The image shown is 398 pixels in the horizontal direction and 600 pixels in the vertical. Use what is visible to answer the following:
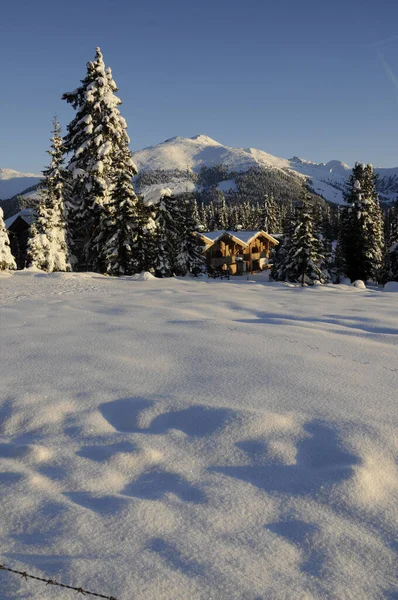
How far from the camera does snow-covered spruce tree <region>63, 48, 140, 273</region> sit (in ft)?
79.3

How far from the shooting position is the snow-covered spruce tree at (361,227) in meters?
38.6

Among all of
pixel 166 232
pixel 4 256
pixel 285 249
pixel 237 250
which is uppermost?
pixel 166 232

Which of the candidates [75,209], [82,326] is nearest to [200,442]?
[82,326]

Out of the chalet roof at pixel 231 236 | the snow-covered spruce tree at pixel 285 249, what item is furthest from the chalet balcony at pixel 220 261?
the snow-covered spruce tree at pixel 285 249

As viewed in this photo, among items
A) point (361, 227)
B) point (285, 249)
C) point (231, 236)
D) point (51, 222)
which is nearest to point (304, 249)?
point (285, 249)

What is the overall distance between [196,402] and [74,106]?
26.0 m

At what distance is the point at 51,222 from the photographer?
28328 mm

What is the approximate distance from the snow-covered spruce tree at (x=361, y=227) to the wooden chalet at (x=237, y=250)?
70.2 feet

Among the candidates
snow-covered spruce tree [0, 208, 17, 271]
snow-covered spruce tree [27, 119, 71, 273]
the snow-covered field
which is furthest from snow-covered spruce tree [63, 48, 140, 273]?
the snow-covered field

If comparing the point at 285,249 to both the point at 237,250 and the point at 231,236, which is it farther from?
the point at 237,250

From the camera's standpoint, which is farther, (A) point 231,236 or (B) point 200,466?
(A) point 231,236

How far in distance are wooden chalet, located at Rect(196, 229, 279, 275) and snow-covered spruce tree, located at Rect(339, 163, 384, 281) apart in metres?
21.4

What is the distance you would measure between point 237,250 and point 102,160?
137 ft

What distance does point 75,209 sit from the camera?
2722cm
